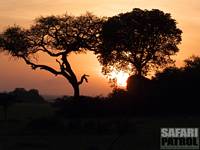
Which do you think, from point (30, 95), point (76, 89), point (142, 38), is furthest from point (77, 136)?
point (30, 95)

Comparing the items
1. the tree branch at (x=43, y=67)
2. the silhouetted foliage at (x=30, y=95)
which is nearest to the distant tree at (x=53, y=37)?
the tree branch at (x=43, y=67)

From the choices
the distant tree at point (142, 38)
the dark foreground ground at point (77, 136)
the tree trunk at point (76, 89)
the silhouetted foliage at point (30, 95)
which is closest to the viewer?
the dark foreground ground at point (77, 136)

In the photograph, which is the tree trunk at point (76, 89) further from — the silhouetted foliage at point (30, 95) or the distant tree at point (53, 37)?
the silhouetted foliage at point (30, 95)

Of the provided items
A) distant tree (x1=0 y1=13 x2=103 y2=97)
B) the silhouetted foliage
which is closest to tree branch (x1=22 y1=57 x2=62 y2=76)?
distant tree (x1=0 y1=13 x2=103 y2=97)

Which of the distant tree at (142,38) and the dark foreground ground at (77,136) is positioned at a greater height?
the distant tree at (142,38)

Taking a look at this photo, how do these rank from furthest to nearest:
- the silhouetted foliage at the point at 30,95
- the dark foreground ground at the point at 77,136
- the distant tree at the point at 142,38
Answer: the silhouetted foliage at the point at 30,95 → the distant tree at the point at 142,38 → the dark foreground ground at the point at 77,136

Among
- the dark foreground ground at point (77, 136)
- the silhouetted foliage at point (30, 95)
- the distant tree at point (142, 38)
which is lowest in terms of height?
the dark foreground ground at point (77, 136)

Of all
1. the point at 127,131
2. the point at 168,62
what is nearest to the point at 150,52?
the point at 168,62

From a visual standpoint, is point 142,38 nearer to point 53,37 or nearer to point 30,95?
point 53,37

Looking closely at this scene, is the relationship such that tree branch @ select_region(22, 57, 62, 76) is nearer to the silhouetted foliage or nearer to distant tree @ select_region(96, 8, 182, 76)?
distant tree @ select_region(96, 8, 182, 76)

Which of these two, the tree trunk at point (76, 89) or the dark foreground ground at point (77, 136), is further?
the tree trunk at point (76, 89)

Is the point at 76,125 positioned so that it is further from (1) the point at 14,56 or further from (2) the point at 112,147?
(1) the point at 14,56

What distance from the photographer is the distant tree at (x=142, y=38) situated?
77812 millimetres

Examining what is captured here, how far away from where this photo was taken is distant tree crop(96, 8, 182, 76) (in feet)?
255
